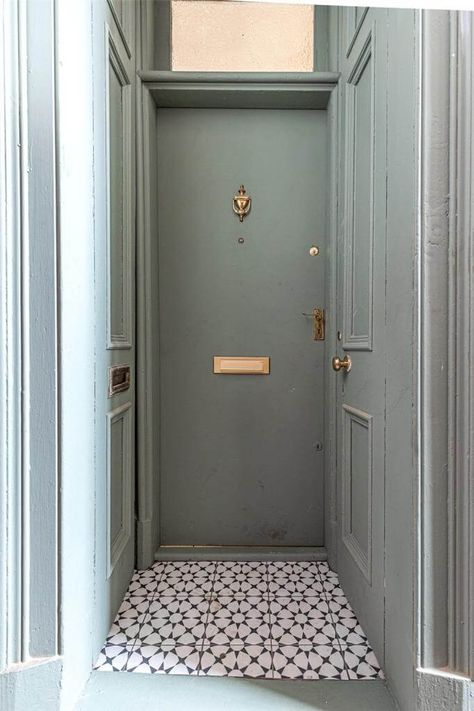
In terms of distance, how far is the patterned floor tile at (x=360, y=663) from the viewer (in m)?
1.22

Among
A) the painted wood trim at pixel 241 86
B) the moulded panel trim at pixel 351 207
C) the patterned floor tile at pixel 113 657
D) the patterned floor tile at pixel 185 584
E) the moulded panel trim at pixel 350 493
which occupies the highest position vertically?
the painted wood trim at pixel 241 86

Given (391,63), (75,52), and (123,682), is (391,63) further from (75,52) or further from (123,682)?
(123,682)

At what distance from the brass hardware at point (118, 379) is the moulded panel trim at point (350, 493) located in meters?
0.88

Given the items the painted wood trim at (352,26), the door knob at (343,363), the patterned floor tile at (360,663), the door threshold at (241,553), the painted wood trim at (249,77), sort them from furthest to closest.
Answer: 1. the door threshold at (241,553)
2. the painted wood trim at (249,77)
3. the door knob at (343,363)
4. the painted wood trim at (352,26)
5. the patterned floor tile at (360,663)

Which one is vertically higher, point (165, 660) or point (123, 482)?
point (123, 482)

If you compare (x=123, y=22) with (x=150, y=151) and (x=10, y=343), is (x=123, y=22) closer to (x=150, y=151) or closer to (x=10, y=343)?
(x=150, y=151)

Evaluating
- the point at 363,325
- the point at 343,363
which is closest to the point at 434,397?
the point at 363,325

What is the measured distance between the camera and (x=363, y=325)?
4.86 feet

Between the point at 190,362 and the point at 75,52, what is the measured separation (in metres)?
1.21

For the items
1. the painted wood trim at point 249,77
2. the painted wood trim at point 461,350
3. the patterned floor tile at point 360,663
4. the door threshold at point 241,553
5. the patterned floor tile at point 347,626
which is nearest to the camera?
the painted wood trim at point 461,350

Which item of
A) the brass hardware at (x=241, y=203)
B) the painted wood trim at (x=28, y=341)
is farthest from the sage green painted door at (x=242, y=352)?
the painted wood trim at (x=28, y=341)

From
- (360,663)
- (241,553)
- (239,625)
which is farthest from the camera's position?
(241,553)

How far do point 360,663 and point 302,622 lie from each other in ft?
0.79

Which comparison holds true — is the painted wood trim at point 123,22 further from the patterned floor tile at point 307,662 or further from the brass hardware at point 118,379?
the patterned floor tile at point 307,662
